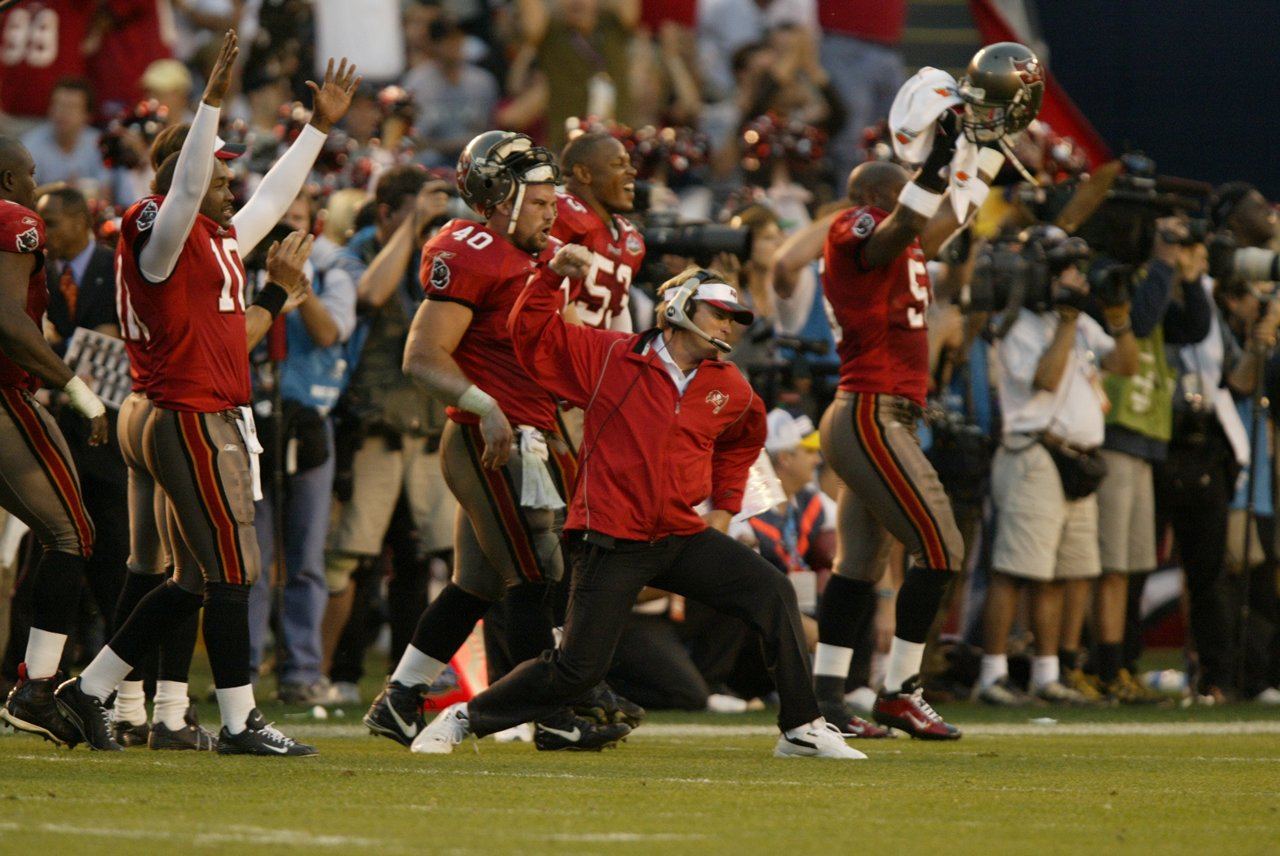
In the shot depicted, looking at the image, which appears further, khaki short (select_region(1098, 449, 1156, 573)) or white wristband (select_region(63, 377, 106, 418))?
khaki short (select_region(1098, 449, 1156, 573))

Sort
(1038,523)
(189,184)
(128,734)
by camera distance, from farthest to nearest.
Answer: (1038,523) → (128,734) → (189,184)

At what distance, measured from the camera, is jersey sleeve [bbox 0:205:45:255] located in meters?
7.53

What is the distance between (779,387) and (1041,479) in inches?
58.0

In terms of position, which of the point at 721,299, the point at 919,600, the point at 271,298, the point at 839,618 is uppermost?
the point at 721,299

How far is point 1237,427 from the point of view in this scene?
41.5 ft

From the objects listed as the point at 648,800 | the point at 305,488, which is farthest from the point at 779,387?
the point at 648,800

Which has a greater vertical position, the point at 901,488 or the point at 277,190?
the point at 277,190

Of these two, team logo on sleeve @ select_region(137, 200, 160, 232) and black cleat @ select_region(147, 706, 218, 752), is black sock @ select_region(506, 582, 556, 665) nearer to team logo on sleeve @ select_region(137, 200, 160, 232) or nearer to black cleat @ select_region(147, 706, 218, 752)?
black cleat @ select_region(147, 706, 218, 752)

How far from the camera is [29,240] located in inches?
298

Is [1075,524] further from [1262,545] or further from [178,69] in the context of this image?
[178,69]

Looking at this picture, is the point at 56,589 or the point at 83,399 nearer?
the point at 83,399

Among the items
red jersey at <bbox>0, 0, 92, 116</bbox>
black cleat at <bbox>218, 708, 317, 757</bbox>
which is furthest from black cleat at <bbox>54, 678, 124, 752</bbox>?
red jersey at <bbox>0, 0, 92, 116</bbox>

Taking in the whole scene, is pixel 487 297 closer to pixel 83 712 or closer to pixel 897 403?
pixel 897 403

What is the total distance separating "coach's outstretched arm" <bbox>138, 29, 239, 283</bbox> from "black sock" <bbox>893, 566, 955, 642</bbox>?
319 cm
